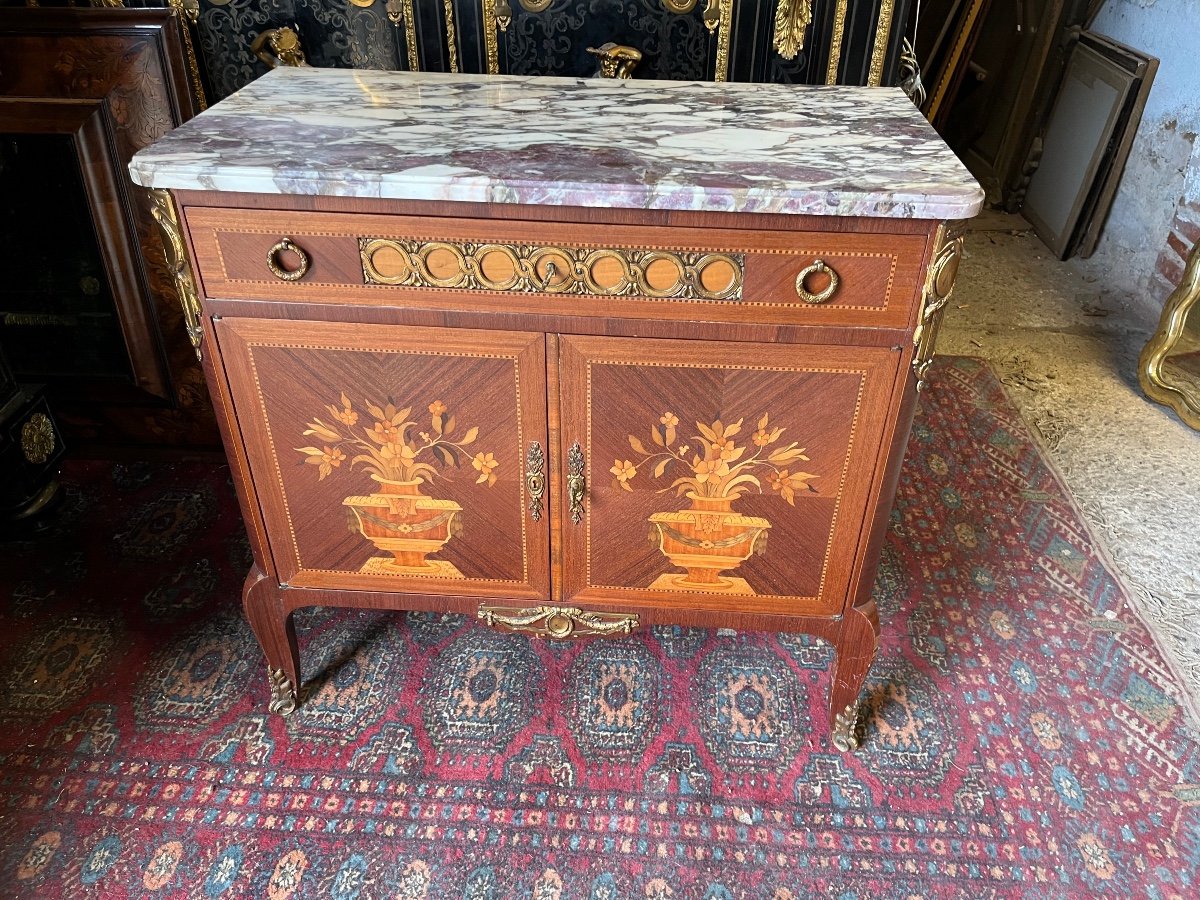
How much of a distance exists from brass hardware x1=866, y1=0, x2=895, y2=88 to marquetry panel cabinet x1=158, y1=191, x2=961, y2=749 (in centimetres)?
76

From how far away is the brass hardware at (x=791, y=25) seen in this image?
162 cm

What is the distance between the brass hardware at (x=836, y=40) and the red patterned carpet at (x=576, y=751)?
1060mm

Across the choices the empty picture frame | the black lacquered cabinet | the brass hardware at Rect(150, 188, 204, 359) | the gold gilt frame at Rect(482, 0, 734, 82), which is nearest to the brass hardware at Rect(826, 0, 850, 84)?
the black lacquered cabinet

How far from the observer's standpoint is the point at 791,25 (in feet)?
5.38

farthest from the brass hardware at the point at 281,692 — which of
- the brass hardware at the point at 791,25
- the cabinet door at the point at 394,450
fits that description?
the brass hardware at the point at 791,25

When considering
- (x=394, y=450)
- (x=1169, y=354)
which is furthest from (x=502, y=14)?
(x=1169, y=354)

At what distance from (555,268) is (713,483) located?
0.41 m

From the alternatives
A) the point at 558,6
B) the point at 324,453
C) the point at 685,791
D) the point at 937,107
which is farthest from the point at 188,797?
the point at 937,107

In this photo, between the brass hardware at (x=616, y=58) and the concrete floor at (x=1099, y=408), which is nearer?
the brass hardware at (x=616, y=58)

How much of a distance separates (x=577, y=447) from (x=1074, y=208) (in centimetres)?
295

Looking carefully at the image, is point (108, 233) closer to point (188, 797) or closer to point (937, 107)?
point (188, 797)

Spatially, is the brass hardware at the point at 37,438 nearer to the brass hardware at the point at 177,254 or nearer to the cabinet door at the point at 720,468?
the brass hardware at the point at 177,254

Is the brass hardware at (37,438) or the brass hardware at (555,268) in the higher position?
the brass hardware at (555,268)

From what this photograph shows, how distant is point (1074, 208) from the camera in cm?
331
